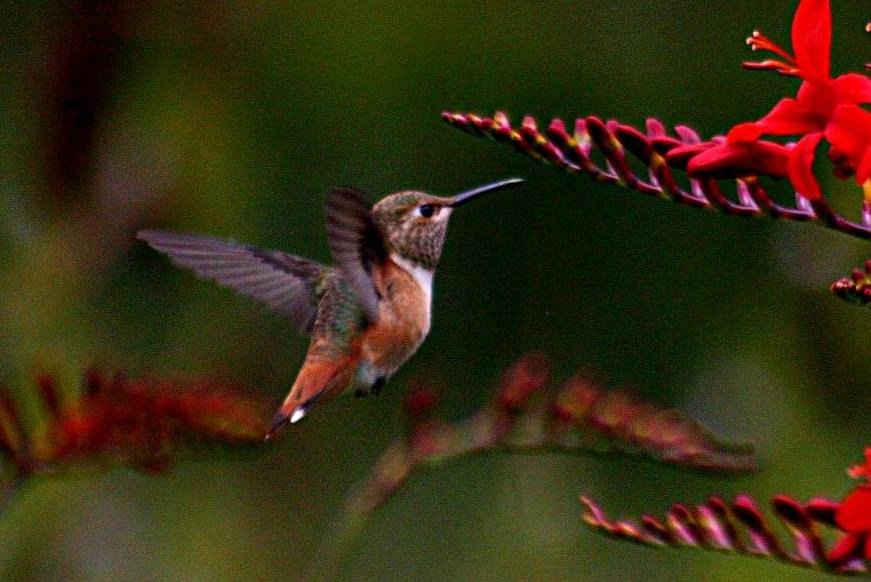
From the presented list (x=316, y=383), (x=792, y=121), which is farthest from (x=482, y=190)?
(x=792, y=121)

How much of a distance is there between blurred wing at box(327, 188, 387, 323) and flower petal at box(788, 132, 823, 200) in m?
0.66

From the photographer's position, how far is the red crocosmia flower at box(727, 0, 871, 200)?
106 cm

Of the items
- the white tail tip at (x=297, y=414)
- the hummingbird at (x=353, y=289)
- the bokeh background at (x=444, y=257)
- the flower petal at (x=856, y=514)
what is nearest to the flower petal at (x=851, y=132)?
the flower petal at (x=856, y=514)

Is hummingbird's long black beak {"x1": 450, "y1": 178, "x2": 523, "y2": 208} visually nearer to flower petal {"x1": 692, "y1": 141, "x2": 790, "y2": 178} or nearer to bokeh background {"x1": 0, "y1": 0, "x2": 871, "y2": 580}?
flower petal {"x1": 692, "y1": 141, "x2": 790, "y2": 178}

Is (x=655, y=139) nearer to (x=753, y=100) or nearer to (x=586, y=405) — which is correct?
(x=586, y=405)

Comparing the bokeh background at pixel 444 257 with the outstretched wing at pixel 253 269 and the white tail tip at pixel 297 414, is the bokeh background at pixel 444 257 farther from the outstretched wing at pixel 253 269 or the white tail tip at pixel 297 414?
the white tail tip at pixel 297 414

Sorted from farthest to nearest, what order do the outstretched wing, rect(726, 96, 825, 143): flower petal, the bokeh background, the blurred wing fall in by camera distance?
the bokeh background → the outstretched wing → the blurred wing → rect(726, 96, 825, 143): flower petal

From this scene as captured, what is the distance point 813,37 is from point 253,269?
3.80 feet

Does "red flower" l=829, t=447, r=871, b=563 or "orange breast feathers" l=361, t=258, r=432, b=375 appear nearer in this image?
"red flower" l=829, t=447, r=871, b=563

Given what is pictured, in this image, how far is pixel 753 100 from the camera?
3.61 m

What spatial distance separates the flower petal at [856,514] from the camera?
100cm

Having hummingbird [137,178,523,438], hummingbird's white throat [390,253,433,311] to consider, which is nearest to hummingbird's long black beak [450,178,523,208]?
hummingbird [137,178,523,438]

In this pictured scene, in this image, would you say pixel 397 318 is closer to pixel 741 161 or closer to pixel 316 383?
pixel 316 383

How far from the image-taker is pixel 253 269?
2107 millimetres
